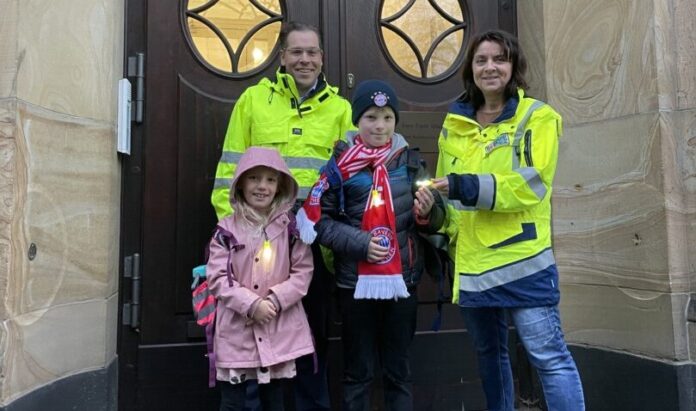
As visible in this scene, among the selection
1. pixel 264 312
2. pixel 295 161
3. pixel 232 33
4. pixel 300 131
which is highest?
pixel 232 33

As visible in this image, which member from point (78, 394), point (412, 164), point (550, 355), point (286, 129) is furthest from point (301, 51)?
point (78, 394)

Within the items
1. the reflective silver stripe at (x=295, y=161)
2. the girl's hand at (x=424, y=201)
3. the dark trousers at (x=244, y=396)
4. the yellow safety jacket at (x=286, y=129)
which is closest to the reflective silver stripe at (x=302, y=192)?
the yellow safety jacket at (x=286, y=129)

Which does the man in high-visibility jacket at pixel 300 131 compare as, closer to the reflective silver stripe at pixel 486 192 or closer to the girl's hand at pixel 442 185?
the girl's hand at pixel 442 185

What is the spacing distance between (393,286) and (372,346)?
13.4 inches

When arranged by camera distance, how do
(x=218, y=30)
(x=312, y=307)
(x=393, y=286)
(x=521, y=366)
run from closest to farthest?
1. (x=393, y=286)
2. (x=312, y=307)
3. (x=218, y=30)
4. (x=521, y=366)

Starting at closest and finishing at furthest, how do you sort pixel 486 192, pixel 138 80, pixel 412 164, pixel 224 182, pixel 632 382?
pixel 486 192 → pixel 412 164 → pixel 224 182 → pixel 632 382 → pixel 138 80

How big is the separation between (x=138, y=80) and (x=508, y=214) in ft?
6.93

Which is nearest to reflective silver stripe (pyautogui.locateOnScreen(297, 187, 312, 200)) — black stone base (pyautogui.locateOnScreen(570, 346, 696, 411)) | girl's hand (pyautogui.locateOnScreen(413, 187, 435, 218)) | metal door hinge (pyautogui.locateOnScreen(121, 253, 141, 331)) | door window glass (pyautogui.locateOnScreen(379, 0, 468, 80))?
girl's hand (pyautogui.locateOnScreen(413, 187, 435, 218))

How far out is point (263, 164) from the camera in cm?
255

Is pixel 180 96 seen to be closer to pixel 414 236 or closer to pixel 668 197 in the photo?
pixel 414 236

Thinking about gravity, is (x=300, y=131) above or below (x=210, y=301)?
above

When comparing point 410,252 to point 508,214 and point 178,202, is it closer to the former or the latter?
point 508,214

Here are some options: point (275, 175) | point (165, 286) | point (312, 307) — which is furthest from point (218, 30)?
point (312, 307)

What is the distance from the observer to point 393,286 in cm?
244
